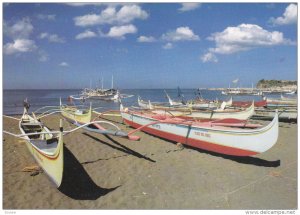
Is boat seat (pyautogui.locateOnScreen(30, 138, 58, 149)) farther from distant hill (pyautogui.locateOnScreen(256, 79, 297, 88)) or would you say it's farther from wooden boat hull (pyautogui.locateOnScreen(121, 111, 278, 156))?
distant hill (pyautogui.locateOnScreen(256, 79, 297, 88))

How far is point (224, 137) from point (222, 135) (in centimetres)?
9

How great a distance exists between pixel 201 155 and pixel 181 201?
3560 millimetres

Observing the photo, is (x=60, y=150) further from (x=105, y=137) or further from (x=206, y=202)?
(x=105, y=137)

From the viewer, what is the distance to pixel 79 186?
7270mm

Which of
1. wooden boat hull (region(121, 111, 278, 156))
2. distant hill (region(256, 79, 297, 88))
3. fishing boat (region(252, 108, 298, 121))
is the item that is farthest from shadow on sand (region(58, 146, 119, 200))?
distant hill (region(256, 79, 297, 88))

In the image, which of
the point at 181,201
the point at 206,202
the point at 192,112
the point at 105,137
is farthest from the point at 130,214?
the point at 192,112

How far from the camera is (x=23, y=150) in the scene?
10352mm

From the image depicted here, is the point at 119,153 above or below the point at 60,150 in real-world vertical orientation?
below

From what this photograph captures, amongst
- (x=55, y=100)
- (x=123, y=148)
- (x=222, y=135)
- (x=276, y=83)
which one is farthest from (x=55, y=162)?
(x=276, y=83)

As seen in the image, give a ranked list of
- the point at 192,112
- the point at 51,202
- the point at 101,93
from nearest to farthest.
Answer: the point at 51,202
the point at 192,112
the point at 101,93

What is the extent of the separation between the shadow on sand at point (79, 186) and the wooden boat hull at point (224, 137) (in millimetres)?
3951

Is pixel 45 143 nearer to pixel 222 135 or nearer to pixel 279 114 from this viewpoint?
pixel 222 135

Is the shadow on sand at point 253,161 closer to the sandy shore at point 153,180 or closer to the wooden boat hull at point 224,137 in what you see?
the sandy shore at point 153,180

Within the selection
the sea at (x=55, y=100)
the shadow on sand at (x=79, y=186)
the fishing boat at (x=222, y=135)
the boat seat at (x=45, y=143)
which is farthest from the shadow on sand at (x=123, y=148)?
the sea at (x=55, y=100)
